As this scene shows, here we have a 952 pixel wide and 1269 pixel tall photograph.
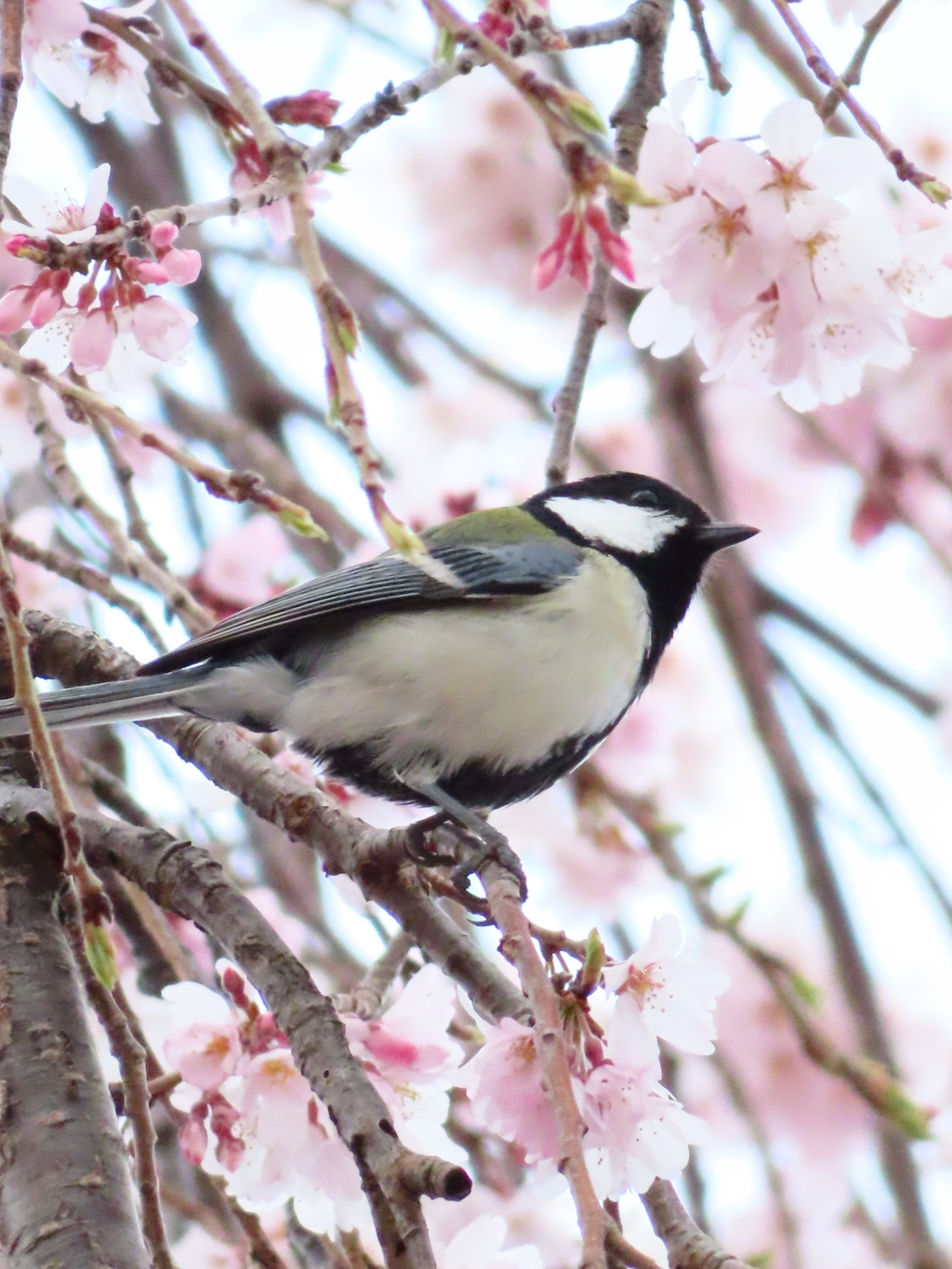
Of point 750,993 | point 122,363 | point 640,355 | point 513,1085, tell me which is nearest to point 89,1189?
point 513,1085

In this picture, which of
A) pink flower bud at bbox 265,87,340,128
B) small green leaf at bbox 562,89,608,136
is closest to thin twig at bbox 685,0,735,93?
pink flower bud at bbox 265,87,340,128

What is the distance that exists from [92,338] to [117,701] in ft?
1.59

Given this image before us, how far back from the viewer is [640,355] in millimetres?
3070

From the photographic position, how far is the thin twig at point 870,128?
3.87 feet

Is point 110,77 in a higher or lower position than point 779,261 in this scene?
higher

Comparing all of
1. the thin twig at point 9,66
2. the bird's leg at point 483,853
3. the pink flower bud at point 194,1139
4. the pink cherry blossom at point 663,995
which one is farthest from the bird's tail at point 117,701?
the pink cherry blossom at point 663,995

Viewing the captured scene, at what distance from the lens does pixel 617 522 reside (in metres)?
2.29

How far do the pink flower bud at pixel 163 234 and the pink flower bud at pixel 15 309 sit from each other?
0.13 metres

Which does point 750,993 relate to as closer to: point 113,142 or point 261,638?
point 261,638

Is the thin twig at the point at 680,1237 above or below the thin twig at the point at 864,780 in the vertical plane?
below

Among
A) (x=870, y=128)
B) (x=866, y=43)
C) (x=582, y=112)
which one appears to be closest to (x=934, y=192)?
(x=870, y=128)

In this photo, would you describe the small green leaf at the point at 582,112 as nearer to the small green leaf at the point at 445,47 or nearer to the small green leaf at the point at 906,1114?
the small green leaf at the point at 445,47

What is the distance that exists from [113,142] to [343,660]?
194 centimetres

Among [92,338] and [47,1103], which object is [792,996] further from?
A: [92,338]
